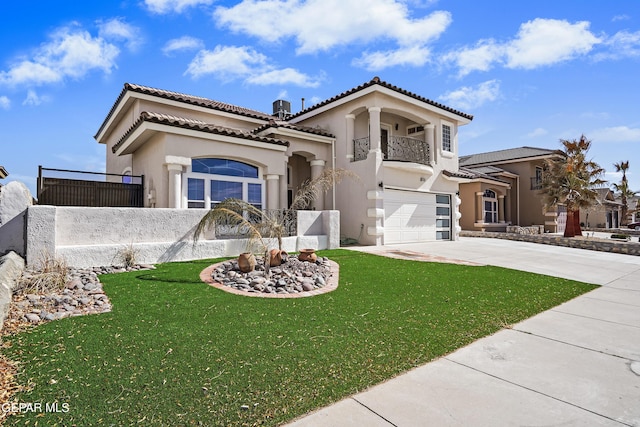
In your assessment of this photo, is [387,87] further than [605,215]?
No

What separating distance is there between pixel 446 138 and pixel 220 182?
1303 centimetres

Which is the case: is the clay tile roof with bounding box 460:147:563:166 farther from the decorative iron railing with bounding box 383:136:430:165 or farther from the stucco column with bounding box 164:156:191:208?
the stucco column with bounding box 164:156:191:208

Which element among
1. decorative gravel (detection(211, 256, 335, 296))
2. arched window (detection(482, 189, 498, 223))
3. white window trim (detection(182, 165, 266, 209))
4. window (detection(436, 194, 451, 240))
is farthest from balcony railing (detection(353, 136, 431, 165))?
arched window (detection(482, 189, 498, 223))

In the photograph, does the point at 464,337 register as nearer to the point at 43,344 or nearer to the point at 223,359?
the point at 223,359

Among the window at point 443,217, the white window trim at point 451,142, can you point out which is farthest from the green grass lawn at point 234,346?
the white window trim at point 451,142

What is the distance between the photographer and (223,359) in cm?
389

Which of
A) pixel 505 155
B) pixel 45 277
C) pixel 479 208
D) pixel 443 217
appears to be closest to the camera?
pixel 45 277

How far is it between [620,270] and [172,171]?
14.9m

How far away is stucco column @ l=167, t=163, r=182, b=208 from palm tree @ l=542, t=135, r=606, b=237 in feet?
74.9

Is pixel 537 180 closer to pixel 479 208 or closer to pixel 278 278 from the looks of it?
pixel 479 208

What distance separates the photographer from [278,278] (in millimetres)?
7777

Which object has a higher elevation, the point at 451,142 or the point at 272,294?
the point at 451,142

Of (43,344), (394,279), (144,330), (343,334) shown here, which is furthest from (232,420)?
(394,279)

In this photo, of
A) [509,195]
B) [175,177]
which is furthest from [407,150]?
[509,195]
